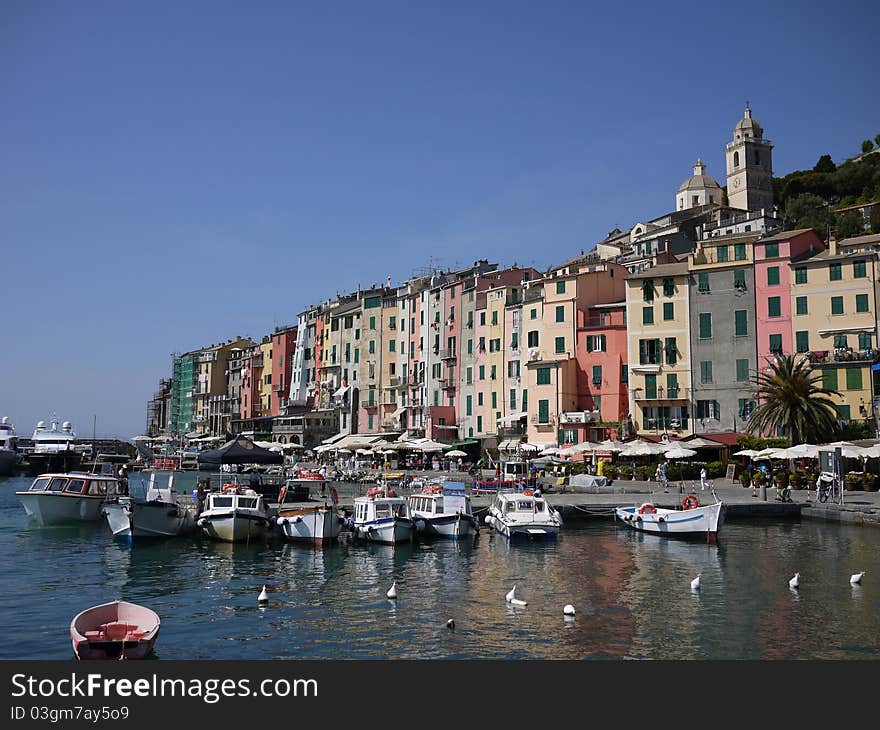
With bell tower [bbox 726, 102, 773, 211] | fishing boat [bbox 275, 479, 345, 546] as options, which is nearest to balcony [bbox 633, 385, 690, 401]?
fishing boat [bbox 275, 479, 345, 546]

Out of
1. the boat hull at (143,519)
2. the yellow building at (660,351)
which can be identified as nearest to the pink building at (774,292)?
the yellow building at (660,351)

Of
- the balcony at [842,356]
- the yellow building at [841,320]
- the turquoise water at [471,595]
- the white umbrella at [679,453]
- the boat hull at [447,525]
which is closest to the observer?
the turquoise water at [471,595]

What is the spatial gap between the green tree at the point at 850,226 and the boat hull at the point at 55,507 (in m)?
90.9

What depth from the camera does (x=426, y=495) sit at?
1527 inches

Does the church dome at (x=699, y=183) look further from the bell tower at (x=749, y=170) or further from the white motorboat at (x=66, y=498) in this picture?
the white motorboat at (x=66, y=498)

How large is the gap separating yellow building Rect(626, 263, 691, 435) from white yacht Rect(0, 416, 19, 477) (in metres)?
77.0

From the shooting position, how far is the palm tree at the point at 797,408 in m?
51.4

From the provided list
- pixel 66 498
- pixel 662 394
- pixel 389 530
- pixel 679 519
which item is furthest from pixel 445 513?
pixel 662 394

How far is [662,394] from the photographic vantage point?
63438 millimetres

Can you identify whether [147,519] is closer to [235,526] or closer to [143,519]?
[143,519]

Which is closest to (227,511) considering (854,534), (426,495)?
(426,495)

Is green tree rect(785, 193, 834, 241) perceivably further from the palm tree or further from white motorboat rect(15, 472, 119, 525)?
white motorboat rect(15, 472, 119, 525)
